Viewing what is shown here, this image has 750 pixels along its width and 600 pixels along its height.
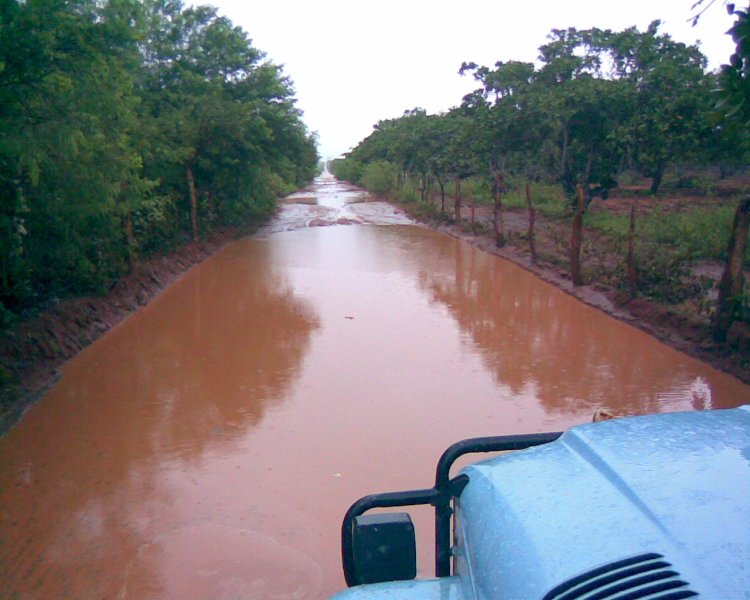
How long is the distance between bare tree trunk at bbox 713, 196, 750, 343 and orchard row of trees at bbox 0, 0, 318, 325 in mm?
7715

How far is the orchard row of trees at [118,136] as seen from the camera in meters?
7.32

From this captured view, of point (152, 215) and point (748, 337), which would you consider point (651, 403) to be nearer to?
point (748, 337)

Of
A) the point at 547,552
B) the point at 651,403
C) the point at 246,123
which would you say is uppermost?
the point at 246,123

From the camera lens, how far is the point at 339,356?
416 inches

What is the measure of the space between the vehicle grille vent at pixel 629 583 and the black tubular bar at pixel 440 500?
63 cm

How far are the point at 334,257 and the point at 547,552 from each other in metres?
20.0

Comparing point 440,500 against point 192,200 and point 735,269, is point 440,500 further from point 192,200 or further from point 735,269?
point 192,200

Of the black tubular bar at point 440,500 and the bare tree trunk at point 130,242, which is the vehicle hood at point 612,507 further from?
the bare tree trunk at point 130,242

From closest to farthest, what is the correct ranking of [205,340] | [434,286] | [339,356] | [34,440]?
[34,440], [339,356], [205,340], [434,286]

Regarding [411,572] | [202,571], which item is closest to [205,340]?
[202,571]

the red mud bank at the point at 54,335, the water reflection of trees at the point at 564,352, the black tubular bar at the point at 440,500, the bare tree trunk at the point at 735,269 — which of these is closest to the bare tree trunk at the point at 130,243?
the red mud bank at the point at 54,335

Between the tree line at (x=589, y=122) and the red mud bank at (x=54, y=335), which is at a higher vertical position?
the tree line at (x=589, y=122)

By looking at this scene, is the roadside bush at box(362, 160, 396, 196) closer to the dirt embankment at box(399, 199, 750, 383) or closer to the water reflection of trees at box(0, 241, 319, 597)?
the dirt embankment at box(399, 199, 750, 383)

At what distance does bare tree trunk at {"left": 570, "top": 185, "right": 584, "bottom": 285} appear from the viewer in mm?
14250
